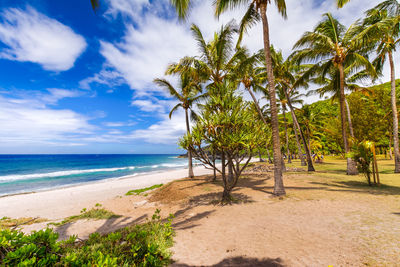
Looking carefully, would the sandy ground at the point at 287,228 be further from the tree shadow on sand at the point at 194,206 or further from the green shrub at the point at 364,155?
the green shrub at the point at 364,155

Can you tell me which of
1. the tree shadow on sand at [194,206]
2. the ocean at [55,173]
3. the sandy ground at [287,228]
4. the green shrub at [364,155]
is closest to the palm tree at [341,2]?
the green shrub at [364,155]

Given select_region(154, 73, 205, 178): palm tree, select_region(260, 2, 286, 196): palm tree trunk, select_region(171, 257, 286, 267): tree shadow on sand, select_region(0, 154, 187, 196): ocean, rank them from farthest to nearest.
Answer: select_region(0, 154, 187, 196): ocean < select_region(154, 73, 205, 178): palm tree < select_region(260, 2, 286, 196): palm tree trunk < select_region(171, 257, 286, 267): tree shadow on sand

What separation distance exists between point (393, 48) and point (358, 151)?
9658 millimetres

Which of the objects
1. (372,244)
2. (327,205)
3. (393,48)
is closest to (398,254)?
(372,244)

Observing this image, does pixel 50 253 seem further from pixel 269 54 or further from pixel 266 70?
pixel 266 70

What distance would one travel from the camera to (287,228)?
15.5ft

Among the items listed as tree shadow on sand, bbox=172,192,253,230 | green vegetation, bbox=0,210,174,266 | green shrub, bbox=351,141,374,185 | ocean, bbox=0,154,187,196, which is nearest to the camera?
green vegetation, bbox=0,210,174,266

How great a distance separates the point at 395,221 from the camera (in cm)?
457

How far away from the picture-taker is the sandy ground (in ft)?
11.0

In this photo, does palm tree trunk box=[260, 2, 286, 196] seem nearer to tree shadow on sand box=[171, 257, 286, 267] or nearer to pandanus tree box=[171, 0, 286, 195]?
pandanus tree box=[171, 0, 286, 195]

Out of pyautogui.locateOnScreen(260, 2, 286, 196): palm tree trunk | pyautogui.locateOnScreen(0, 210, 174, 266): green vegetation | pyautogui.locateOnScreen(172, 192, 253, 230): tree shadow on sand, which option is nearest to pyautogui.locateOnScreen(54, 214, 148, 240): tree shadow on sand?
pyautogui.locateOnScreen(172, 192, 253, 230): tree shadow on sand

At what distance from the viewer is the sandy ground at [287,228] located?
336 cm

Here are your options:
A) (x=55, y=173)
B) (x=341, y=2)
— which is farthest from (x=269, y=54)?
(x=55, y=173)

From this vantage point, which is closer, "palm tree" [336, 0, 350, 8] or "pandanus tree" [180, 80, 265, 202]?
"pandanus tree" [180, 80, 265, 202]
